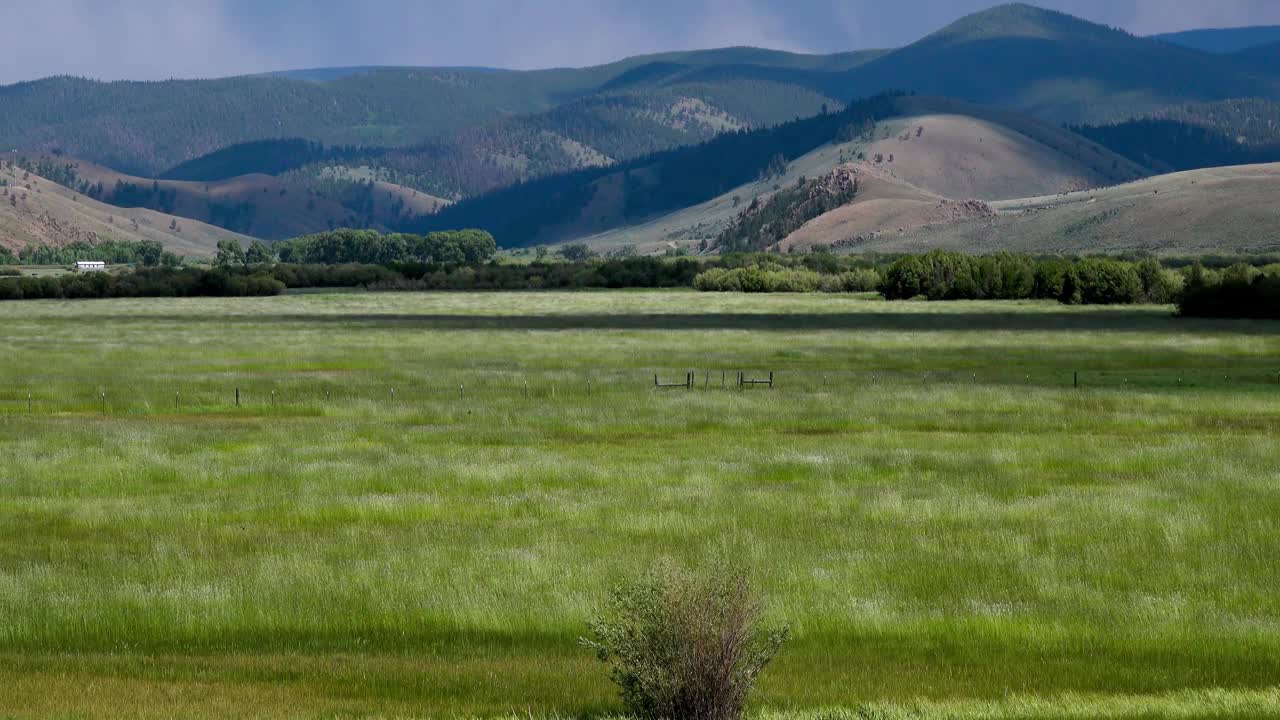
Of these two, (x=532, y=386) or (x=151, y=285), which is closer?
(x=532, y=386)

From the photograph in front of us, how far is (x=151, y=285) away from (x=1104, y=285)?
9337 centimetres

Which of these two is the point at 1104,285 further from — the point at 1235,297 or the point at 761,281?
the point at 761,281

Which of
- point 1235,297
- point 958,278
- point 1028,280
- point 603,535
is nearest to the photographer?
point 603,535

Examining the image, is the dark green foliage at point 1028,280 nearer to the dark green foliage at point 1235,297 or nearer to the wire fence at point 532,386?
the dark green foliage at point 1235,297

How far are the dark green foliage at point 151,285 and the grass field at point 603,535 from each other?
354 ft

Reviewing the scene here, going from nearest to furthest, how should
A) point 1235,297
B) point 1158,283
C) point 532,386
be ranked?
point 532,386 → point 1235,297 → point 1158,283

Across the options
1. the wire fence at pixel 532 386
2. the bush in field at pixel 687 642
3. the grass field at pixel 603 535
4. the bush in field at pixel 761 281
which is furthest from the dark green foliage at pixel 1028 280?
the bush in field at pixel 687 642

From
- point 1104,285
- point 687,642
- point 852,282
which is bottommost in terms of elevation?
point 852,282

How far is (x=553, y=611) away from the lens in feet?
71.5

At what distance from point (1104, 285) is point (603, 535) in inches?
4587

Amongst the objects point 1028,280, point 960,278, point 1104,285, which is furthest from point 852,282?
point 1104,285

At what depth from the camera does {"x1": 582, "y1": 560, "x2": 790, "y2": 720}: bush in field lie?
13539mm

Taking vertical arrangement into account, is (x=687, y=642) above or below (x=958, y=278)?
above

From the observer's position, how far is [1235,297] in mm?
114875
